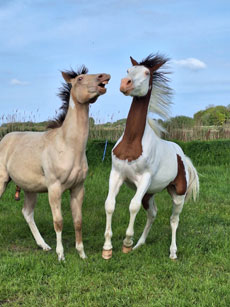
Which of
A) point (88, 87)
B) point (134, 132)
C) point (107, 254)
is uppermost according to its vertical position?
point (88, 87)

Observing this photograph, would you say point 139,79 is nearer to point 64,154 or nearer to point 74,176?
point 64,154

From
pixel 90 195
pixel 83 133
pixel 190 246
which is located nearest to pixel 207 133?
pixel 90 195

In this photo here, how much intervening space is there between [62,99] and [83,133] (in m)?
0.69

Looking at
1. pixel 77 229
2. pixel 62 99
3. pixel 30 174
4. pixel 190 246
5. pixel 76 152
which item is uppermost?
pixel 62 99

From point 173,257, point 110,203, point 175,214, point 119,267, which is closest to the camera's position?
point 110,203

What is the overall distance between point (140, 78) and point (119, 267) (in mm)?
2255

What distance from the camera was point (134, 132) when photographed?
14.7 ft

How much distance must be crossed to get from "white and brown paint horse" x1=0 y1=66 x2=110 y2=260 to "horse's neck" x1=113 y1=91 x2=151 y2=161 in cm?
45

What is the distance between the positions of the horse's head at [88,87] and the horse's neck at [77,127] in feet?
0.41

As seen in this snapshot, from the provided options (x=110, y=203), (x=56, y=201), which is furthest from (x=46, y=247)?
(x=110, y=203)

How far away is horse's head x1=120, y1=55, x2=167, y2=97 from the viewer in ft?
13.7

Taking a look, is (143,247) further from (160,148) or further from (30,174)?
(30,174)

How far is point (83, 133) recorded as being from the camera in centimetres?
470

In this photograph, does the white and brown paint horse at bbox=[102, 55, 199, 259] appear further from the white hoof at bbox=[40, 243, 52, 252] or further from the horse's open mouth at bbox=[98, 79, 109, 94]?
the white hoof at bbox=[40, 243, 52, 252]
